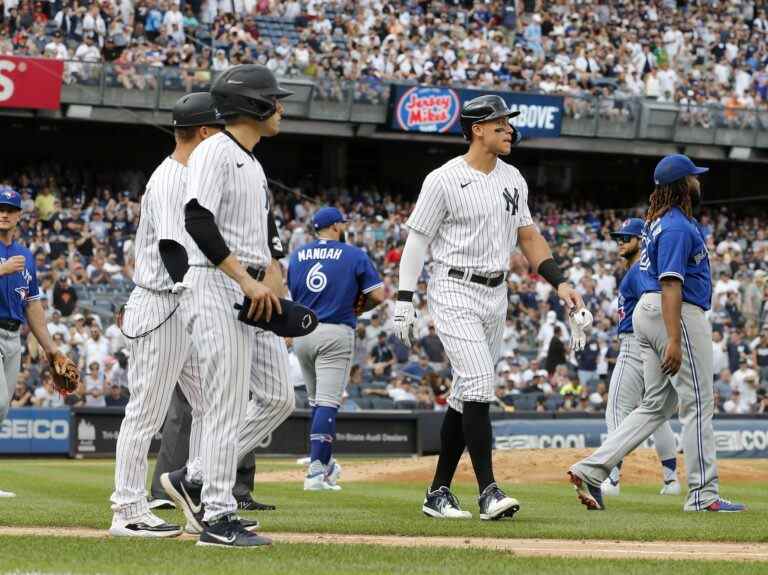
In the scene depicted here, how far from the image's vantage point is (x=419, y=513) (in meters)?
8.40

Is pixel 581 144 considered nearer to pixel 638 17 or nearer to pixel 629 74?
pixel 629 74

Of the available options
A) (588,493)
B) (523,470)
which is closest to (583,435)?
(523,470)

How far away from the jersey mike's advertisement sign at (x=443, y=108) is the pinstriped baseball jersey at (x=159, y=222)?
79.2 ft

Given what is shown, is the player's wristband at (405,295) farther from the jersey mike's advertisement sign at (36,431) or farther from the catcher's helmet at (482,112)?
the jersey mike's advertisement sign at (36,431)

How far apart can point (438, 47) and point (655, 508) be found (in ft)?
81.7

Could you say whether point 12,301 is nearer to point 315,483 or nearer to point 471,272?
point 315,483

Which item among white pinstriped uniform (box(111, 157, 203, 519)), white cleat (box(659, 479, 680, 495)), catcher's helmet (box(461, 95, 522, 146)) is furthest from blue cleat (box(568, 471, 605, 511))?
white pinstriped uniform (box(111, 157, 203, 519))

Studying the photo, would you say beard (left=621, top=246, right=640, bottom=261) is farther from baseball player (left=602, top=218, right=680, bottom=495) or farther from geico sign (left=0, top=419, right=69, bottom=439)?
geico sign (left=0, top=419, right=69, bottom=439)

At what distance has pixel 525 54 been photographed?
34375 mm

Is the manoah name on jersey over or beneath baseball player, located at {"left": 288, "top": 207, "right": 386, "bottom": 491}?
over

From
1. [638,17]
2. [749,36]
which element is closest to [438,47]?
[638,17]

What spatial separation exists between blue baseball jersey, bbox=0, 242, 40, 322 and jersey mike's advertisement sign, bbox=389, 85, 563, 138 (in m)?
21.7

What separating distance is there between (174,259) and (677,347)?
332 cm

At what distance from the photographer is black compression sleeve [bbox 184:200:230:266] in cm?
586
